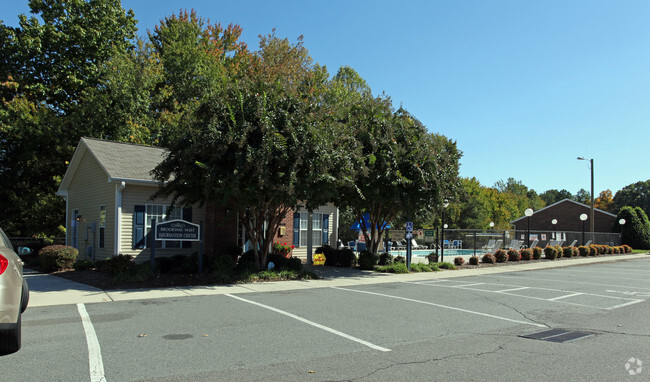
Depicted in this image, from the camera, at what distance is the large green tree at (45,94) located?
2580 centimetres

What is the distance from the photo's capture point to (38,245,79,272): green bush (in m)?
16.7

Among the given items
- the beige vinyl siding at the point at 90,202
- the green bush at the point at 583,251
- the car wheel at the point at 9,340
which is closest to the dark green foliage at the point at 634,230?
the green bush at the point at 583,251

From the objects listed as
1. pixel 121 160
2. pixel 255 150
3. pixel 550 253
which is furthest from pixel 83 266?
pixel 550 253

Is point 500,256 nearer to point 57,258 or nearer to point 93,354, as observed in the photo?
point 57,258

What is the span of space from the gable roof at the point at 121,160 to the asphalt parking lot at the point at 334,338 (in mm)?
7301

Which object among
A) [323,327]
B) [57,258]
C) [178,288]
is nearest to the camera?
[323,327]

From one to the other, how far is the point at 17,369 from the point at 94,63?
1128 inches

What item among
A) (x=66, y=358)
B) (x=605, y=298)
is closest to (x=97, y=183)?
(x=66, y=358)

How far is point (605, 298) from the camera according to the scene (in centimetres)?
1244

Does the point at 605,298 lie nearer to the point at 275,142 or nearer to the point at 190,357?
the point at 275,142

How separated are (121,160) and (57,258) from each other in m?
4.35

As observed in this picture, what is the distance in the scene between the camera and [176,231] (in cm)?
1503

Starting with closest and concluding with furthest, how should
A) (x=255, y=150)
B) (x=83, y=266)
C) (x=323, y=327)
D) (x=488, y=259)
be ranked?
(x=323, y=327)
(x=255, y=150)
(x=83, y=266)
(x=488, y=259)

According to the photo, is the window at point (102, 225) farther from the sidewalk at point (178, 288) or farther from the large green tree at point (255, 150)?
the large green tree at point (255, 150)
